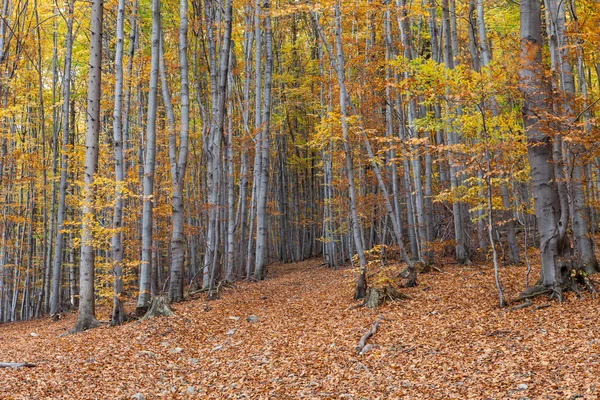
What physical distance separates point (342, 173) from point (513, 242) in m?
8.42

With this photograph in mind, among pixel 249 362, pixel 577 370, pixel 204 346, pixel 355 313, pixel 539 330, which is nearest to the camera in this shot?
pixel 577 370

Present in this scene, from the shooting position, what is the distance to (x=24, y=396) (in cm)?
556

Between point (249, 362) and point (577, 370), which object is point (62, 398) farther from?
point (577, 370)

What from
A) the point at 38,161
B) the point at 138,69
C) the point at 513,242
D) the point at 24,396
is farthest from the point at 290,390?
the point at 38,161

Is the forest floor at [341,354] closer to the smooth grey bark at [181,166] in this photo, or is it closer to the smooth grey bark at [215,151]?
the smooth grey bark at [181,166]

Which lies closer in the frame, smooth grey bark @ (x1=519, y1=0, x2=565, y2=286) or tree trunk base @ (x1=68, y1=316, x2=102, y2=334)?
smooth grey bark @ (x1=519, y1=0, x2=565, y2=286)

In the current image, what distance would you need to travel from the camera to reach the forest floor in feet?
17.4

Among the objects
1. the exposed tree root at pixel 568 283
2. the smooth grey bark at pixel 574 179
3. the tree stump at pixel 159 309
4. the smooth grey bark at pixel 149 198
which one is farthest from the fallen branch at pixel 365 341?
the smooth grey bark at pixel 149 198

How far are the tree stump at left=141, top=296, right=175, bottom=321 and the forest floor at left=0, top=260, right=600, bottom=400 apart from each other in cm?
27

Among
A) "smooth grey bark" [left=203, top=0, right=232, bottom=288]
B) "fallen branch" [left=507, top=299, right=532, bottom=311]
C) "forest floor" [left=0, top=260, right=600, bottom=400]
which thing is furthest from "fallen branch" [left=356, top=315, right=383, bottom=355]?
"smooth grey bark" [left=203, top=0, right=232, bottom=288]

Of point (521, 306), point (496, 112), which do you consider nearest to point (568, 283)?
point (521, 306)

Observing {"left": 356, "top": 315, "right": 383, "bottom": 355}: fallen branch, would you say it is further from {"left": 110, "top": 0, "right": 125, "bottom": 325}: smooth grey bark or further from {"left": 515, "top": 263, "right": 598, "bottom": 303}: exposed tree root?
{"left": 110, "top": 0, "right": 125, "bottom": 325}: smooth grey bark

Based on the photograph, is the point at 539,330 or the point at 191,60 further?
the point at 191,60

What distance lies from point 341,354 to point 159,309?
192 inches
